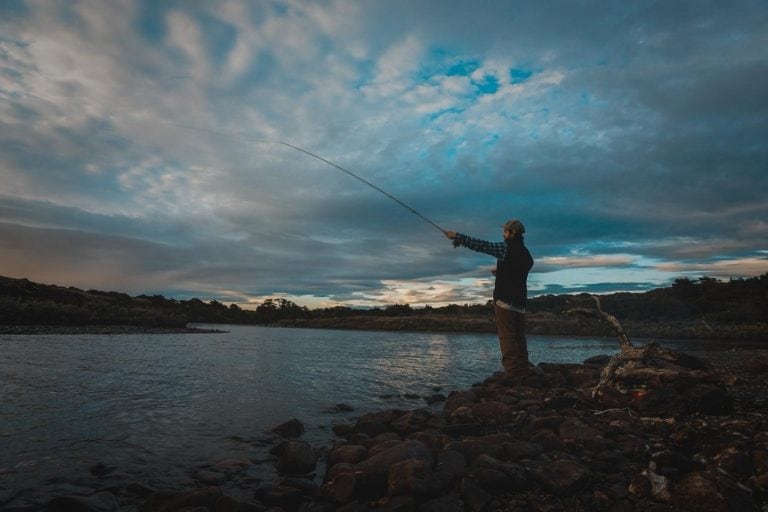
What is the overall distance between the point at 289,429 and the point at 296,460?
2.01m

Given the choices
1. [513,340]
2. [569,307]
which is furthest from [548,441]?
[569,307]

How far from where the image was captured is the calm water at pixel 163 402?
6.24 metres

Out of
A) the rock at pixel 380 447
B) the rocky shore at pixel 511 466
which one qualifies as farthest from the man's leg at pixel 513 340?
the rock at pixel 380 447

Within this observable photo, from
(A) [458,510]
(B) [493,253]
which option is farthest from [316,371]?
(A) [458,510]

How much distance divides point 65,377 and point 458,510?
1297 cm

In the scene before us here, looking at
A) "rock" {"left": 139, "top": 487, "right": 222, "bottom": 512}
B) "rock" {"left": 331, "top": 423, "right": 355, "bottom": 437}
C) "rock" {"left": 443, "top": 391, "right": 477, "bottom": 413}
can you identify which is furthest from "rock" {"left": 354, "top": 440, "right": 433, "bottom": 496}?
"rock" {"left": 443, "top": 391, "right": 477, "bottom": 413}

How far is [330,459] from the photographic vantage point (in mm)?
5961

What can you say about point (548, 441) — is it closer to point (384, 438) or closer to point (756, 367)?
point (384, 438)

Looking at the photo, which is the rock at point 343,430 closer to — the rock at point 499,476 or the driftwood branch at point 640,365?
the rock at point 499,476

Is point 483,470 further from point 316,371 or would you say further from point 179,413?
point 316,371

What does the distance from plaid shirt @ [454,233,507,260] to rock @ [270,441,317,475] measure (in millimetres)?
6067

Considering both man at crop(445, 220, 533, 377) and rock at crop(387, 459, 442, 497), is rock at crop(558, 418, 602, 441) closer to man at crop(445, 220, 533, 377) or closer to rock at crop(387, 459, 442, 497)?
rock at crop(387, 459, 442, 497)

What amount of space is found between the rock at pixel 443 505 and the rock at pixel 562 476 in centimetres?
102

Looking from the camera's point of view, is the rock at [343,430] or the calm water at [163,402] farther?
the rock at [343,430]
